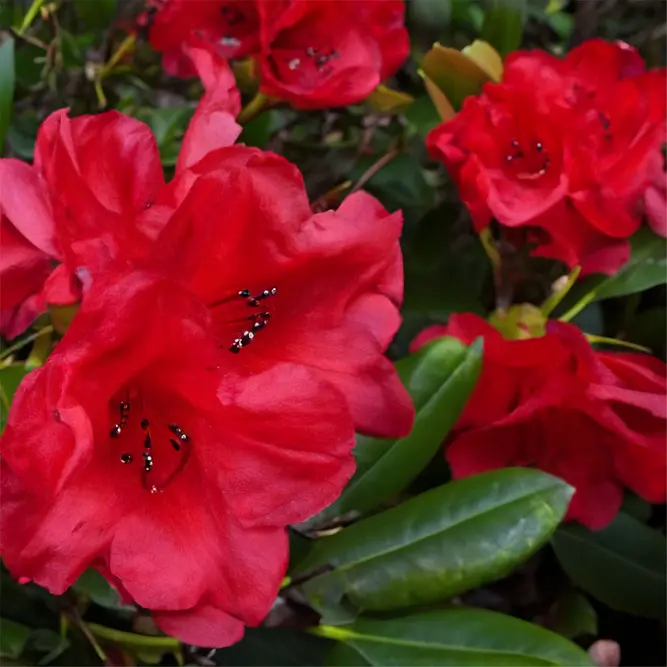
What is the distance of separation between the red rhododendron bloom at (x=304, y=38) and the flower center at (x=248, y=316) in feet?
0.88

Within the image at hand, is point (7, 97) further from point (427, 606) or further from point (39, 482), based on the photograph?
point (427, 606)

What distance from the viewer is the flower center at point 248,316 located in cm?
46

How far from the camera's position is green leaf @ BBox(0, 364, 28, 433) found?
549 millimetres

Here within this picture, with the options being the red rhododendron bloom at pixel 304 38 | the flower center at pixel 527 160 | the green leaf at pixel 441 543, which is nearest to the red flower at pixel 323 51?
the red rhododendron bloom at pixel 304 38

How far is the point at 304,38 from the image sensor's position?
0.69 meters

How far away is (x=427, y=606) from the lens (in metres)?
0.62

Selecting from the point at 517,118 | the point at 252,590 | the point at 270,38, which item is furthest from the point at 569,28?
the point at 252,590

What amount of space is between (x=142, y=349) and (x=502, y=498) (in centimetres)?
29

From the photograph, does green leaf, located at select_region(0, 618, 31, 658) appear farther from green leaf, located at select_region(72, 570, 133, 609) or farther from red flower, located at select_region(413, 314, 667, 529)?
red flower, located at select_region(413, 314, 667, 529)

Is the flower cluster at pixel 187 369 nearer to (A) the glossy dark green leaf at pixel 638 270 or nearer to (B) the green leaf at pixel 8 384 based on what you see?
(B) the green leaf at pixel 8 384

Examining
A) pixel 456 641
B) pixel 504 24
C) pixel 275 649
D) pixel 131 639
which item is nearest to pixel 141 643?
pixel 131 639

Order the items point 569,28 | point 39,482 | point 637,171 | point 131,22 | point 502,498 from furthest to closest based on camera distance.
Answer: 1. point 569,28
2. point 131,22
3. point 637,171
4. point 502,498
5. point 39,482

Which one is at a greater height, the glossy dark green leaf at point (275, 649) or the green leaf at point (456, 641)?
the green leaf at point (456, 641)

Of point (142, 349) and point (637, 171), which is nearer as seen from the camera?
point (142, 349)
